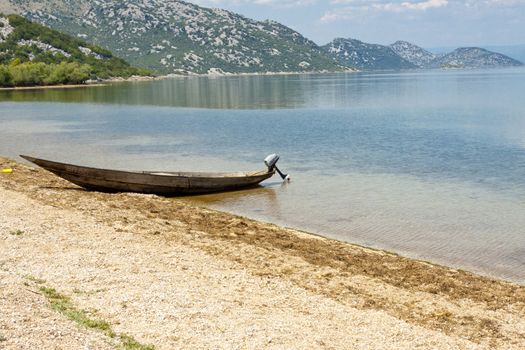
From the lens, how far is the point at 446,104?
3954 inches

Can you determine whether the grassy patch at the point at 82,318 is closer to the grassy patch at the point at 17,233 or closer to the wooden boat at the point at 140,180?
the grassy patch at the point at 17,233

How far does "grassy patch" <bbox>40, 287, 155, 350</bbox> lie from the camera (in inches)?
459

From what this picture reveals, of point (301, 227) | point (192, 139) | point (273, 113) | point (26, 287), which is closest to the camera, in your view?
point (26, 287)

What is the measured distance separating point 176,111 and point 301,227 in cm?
7233

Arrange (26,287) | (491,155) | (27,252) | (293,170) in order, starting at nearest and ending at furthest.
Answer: (26,287) < (27,252) < (293,170) < (491,155)

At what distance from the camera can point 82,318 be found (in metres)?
12.7

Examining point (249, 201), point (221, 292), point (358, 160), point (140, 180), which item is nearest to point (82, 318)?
point (221, 292)

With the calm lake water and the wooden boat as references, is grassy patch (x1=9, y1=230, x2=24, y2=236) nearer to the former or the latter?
the wooden boat

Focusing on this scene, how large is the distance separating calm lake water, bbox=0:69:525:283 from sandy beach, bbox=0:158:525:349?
10.8ft

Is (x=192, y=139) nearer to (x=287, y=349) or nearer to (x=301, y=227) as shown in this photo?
(x=301, y=227)

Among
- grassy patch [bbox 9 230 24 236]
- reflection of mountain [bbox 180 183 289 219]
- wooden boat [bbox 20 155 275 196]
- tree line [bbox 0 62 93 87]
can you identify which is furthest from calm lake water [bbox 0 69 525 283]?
tree line [bbox 0 62 93 87]

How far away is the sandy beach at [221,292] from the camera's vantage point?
1242 centimetres

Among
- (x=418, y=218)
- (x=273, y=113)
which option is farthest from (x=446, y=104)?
(x=418, y=218)

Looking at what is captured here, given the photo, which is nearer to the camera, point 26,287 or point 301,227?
point 26,287
